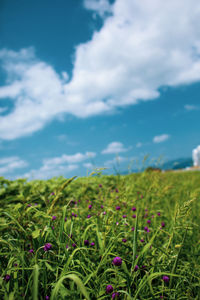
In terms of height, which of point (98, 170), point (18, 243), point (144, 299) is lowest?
point (144, 299)

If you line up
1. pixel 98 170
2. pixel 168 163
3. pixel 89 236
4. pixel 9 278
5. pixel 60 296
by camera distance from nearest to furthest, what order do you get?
1. pixel 60 296
2. pixel 9 278
3. pixel 98 170
4. pixel 89 236
5. pixel 168 163

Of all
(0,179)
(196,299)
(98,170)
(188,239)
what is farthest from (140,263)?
(0,179)

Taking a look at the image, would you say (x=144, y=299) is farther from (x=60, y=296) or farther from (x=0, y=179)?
(x=0, y=179)

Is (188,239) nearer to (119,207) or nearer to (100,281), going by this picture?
(119,207)

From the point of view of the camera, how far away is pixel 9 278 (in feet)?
4.93

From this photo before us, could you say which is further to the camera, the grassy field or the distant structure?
the distant structure

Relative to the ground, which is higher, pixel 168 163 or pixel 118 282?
pixel 168 163

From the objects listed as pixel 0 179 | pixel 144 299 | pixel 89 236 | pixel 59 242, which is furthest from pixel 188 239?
pixel 0 179

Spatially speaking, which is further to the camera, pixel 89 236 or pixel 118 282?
pixel 89 236

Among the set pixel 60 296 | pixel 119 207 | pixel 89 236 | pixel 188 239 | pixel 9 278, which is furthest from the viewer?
pixel 188 239

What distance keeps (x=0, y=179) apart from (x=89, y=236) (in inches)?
104

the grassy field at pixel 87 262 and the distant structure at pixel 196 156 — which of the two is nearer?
the grassy field at pixel 87 262

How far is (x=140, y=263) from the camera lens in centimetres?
184

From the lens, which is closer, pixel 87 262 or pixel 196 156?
pixel 87 262
